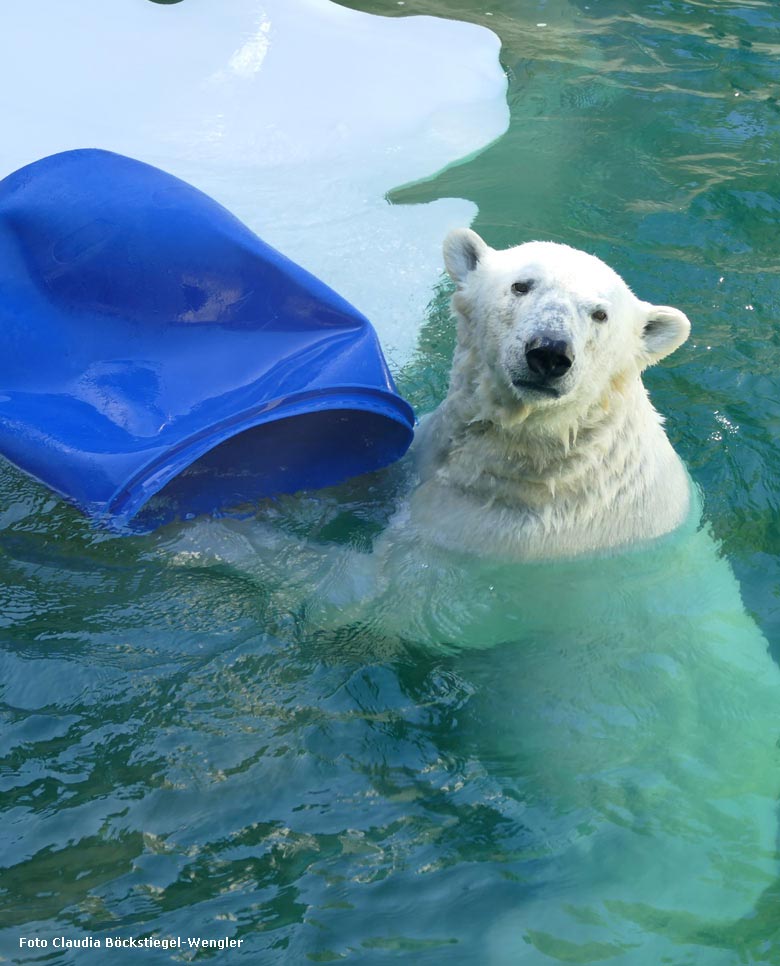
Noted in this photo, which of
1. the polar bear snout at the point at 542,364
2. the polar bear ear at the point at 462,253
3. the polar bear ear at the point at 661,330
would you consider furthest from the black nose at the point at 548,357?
the polar bear ear at the point at 462,253

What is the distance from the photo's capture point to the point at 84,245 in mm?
4270

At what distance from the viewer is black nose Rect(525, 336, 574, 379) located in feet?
11.2

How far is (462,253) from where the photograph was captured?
13.8 feet

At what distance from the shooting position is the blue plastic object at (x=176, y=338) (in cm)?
399

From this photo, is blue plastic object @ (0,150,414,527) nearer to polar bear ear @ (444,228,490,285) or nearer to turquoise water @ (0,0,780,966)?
turquoise water @ (0,0,780,966)

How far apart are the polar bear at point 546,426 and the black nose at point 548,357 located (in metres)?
0.10

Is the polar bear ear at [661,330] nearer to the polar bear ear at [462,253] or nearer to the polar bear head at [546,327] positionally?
the polar bear head at [546,327]

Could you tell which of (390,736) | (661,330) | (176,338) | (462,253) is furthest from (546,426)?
(176,338)

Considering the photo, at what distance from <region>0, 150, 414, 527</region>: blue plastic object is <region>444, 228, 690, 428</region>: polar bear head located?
16.8 inches

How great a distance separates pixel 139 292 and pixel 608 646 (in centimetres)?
216

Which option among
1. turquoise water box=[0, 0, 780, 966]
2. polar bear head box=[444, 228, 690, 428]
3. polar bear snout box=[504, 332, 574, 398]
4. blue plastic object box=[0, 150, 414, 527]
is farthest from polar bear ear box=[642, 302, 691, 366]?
blue plastic object box=[0, 150, 414, 527]

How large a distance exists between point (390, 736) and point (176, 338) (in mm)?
1673

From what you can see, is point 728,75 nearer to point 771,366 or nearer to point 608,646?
point 771,366

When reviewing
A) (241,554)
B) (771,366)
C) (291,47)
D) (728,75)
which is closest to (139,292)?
(241,554)
